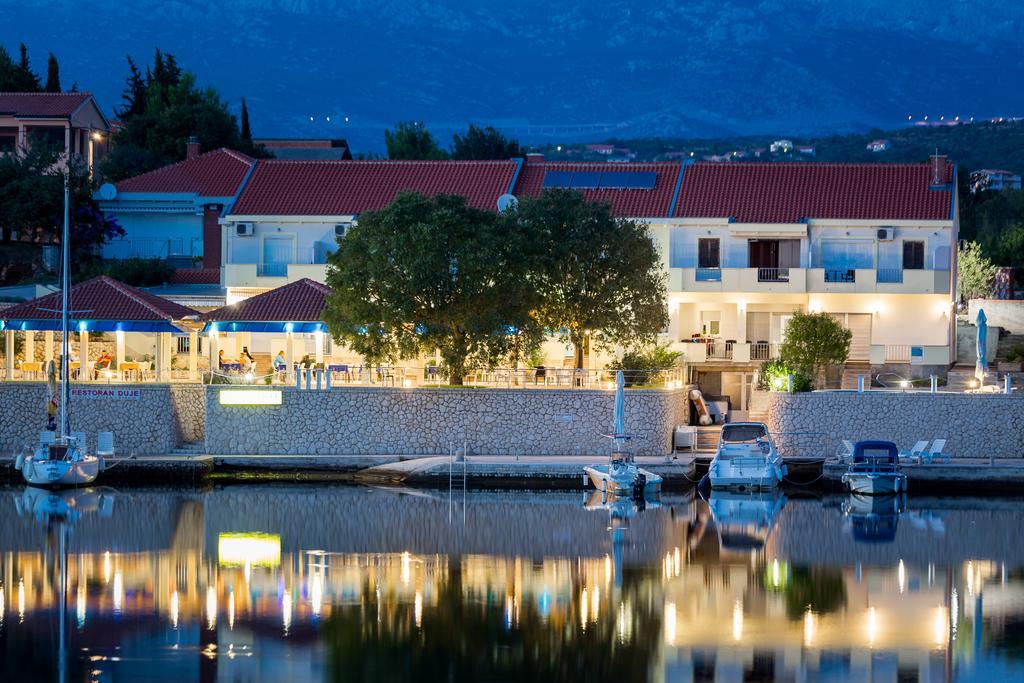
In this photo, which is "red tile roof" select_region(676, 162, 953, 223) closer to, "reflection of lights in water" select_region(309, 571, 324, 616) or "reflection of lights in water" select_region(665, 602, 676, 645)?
"reflection of lights in water" select_region(309, 571, 324, 616)

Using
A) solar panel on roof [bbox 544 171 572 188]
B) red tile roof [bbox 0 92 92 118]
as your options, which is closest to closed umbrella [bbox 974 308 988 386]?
solar panel on roof [bbox 544 171 572 188]

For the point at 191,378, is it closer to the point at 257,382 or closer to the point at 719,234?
the point at 257,382

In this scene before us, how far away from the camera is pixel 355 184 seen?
63094 mm

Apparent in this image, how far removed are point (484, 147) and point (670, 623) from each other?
59.1 m

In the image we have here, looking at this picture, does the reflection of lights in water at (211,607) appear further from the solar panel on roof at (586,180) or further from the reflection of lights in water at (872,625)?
the solar panel on roof at (586,180)

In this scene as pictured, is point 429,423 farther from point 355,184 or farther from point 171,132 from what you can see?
point 171,132

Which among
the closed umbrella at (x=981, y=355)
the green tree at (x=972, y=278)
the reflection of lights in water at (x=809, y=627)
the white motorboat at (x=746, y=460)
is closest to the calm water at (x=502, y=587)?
the reflection of lights in water at (x=809, y=627)

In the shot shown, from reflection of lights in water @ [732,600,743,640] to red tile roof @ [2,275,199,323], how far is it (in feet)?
80.6

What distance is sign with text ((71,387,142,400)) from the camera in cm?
5116

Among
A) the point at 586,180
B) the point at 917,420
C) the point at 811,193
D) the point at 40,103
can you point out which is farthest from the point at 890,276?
the point at 40,103

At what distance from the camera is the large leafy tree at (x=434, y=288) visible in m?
50.3

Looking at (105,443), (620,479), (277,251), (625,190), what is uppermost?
(625,190)

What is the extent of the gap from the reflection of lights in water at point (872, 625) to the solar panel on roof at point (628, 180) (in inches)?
1210

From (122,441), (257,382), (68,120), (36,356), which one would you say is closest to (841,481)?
(257,382)
